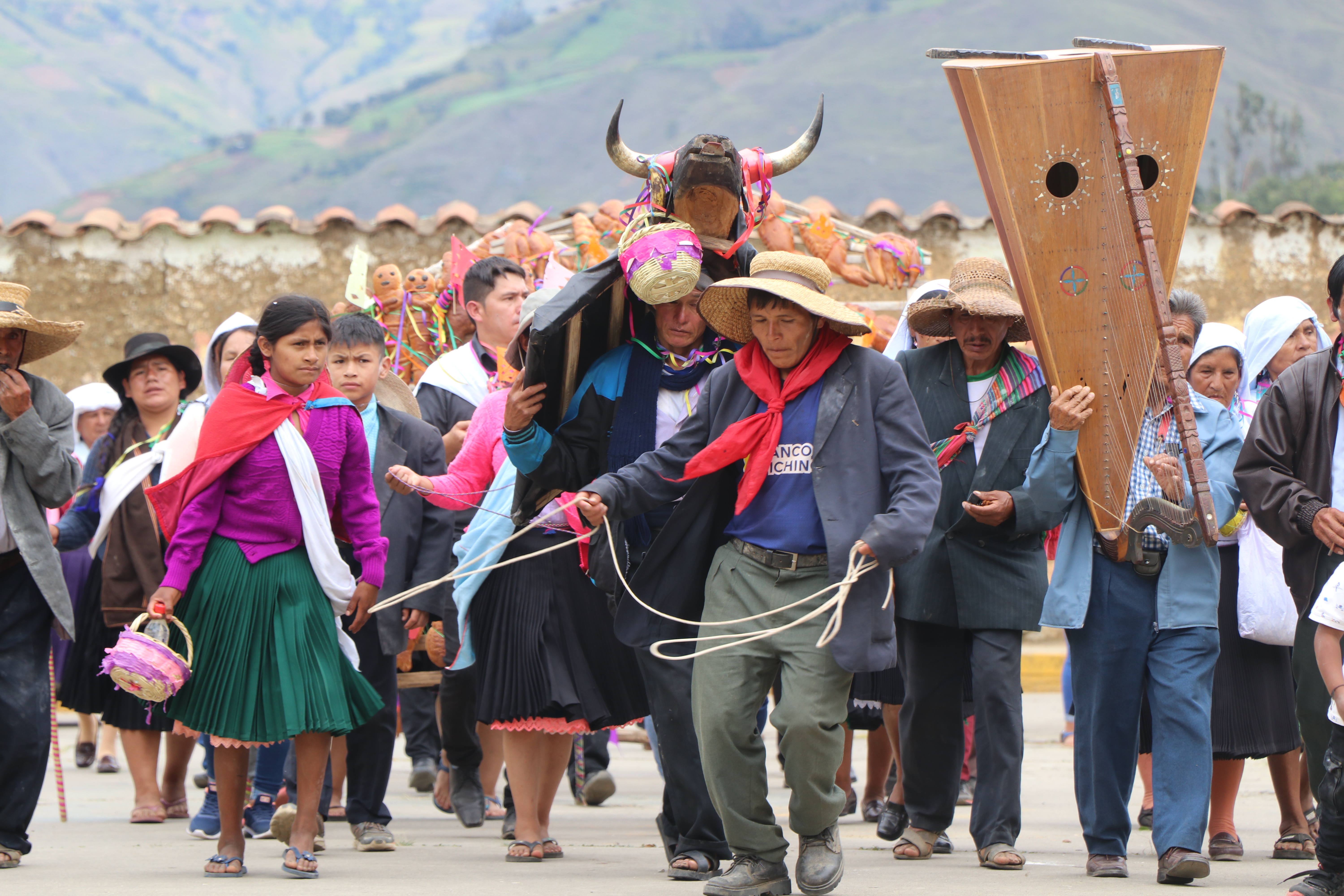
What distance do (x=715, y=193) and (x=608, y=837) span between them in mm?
2881

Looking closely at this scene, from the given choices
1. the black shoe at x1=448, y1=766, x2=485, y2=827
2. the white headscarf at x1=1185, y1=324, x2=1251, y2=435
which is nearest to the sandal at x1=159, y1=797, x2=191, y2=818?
the black shoe at x1=448, y1=766, x2=485, y2=827

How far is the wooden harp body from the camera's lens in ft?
18.1

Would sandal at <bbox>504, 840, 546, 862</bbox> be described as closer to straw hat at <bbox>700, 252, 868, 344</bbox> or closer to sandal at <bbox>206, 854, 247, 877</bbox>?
sandal at <bbox>206, 854, 247, 877</bbox>

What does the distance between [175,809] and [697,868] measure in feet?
10.8

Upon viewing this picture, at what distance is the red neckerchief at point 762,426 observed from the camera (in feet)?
16.4

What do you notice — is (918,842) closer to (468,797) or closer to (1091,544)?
(1091,544)

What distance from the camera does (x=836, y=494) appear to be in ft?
15.9

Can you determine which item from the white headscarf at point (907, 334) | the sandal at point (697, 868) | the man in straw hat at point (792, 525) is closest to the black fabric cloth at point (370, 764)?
the sandal at point (697, 868)

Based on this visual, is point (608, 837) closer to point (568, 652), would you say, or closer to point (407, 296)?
point (568, 652)

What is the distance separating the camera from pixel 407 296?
9781 millimetres

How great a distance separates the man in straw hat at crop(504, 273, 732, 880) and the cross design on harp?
1387 mm

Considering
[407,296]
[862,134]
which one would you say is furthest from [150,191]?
[407,296]

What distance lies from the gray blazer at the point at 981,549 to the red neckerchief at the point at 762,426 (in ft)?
2.90

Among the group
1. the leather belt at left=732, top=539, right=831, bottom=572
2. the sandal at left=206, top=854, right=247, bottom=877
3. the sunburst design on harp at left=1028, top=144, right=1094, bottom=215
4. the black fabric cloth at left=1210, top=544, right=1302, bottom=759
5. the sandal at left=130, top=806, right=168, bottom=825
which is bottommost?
the sandal at left=130, top=806, right=168, bottom=825
